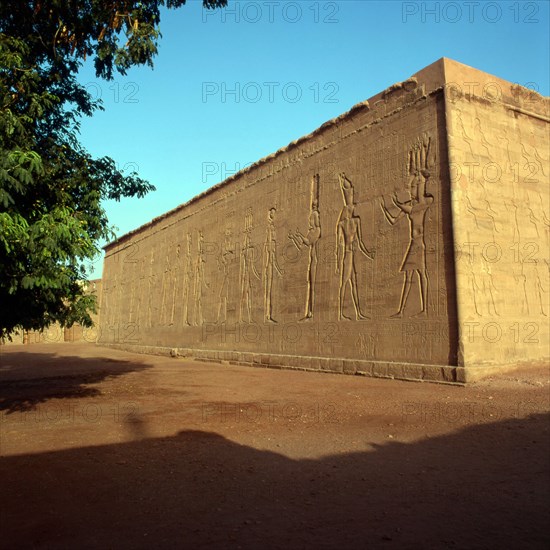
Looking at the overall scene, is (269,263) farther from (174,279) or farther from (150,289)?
(150,289)

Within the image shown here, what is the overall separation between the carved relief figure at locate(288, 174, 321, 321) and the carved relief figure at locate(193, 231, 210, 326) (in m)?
6.53

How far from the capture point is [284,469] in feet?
14.9

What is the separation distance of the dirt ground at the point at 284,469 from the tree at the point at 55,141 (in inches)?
70.6

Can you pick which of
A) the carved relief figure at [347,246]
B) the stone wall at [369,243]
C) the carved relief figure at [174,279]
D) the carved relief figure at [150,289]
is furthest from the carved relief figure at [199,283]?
the carved relief figure at [347,246]

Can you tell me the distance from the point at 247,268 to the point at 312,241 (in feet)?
12.3

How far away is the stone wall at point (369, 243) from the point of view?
9.37 m

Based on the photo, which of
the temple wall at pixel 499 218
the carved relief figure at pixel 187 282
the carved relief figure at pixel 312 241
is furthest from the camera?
the carved relief figure at pixel 187 282

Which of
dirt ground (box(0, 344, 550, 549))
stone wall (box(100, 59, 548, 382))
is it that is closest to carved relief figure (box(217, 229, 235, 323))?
stone wall (box(100, 59, 548, 382))

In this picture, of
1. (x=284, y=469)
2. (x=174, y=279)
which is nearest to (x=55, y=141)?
(x=284, y=469)

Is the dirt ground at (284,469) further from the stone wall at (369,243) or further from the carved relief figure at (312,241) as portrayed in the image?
the carved relief figure at (312,241)

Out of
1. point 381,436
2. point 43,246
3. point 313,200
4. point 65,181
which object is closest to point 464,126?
point 313,200

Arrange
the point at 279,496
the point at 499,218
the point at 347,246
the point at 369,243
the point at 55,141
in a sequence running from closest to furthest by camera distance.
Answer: the point at 279,496, the point at 55,141, the point at 499,218, the point at 369,243, the point at 347,246

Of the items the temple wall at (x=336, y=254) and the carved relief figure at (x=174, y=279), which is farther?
the carved relief figure at (x=174, y=279)

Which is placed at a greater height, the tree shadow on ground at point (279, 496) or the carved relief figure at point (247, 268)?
the carved relief figure at point (247, 268)
